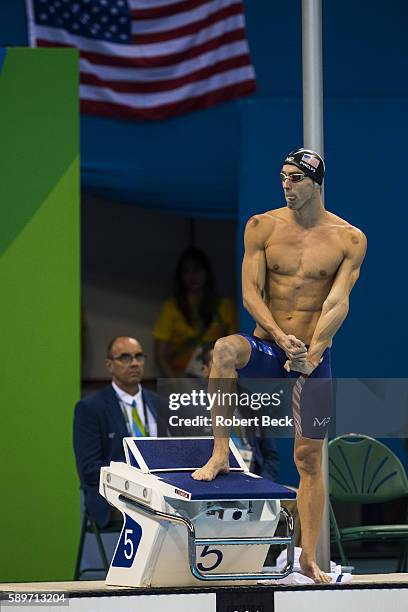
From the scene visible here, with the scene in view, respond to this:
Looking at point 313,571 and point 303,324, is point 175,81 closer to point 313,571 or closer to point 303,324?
point 303,324

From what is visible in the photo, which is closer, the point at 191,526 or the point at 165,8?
the point at 191,526

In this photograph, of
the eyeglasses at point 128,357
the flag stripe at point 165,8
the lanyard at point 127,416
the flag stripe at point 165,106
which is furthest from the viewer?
the flag stripe at point 165,8

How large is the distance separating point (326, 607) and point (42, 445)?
272 cm

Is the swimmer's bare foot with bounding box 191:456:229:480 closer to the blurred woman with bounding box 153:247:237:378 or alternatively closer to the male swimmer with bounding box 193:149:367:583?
the male swimmer with bounding box 193:149:367:583

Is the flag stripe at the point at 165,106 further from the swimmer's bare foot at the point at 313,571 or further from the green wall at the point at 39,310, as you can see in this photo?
the swimmer's bare foot at the point at 313,571

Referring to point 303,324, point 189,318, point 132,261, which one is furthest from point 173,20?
point 303,324

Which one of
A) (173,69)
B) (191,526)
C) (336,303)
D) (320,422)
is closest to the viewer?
(191,526)

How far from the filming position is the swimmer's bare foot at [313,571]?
19.7 feet

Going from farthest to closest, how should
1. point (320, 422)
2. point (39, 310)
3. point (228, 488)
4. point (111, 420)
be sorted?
point (39, 310) → point (111, 420) → point (320, 422) → point (228, 488)

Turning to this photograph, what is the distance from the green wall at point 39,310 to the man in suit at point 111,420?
0.82 ft

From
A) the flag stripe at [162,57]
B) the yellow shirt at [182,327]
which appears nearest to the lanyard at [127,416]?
the yellow shirt at [182,327]

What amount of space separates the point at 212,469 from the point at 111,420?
2058mm

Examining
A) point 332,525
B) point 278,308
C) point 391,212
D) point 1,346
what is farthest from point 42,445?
point 391,212

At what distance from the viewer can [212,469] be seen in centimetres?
575
